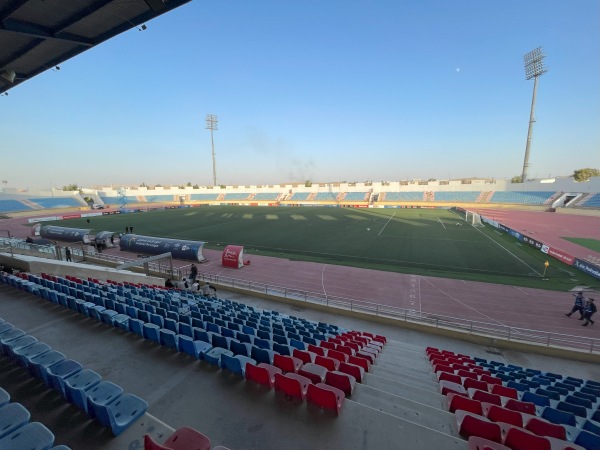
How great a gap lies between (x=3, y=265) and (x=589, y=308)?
2983 cm

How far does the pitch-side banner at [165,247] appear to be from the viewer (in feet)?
79.2

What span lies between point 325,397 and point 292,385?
555mm

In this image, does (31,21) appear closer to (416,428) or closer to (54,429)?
(54,429)

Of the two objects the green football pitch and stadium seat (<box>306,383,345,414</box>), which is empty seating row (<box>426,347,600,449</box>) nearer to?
stadium seat (<box>306,383,345,414</box>)

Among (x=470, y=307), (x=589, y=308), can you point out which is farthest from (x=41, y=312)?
(x=589, y=308)

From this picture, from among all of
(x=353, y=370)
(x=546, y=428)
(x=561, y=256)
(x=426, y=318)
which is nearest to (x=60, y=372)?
(x=353, y=370)

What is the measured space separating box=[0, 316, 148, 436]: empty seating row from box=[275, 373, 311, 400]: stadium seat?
1.95 m

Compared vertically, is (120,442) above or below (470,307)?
above

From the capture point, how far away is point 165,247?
25016 mm

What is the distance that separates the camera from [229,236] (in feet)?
117

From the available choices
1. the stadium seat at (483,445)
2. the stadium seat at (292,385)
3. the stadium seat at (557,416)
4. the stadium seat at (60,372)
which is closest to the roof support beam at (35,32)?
the stadium seat at (60,372)

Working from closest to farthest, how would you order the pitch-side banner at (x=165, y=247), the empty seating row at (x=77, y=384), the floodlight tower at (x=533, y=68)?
the empty seating row at (x=77, y=384) < the pitch-side banner at (x=165, y=247) < the floodlight tower at (x=533, y=68)

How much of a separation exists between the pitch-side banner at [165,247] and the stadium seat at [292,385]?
21.1 m

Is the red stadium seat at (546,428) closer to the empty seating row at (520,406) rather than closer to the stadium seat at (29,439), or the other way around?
the empty seating row at (520,406)
